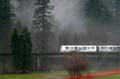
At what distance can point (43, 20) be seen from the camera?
73.6m

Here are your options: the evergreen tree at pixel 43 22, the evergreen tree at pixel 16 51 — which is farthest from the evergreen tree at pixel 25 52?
the evergreen tree at pixel 43 22

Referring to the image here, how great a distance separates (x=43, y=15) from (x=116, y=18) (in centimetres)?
1581

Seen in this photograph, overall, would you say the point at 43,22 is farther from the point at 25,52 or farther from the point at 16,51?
the point at 25,52

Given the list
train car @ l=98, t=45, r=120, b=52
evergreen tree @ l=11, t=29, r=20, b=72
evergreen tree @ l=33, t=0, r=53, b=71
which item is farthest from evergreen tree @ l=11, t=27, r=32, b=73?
train car @ l=98, t=45, r=120, b=52

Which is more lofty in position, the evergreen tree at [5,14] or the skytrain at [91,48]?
the evergreen tree at [5,14]

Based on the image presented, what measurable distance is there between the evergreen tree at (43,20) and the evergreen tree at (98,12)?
845cm

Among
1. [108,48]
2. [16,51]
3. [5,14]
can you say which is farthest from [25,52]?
[5,14]

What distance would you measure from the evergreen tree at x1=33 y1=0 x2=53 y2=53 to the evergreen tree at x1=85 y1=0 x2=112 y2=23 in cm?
845

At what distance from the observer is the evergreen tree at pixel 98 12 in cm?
8088

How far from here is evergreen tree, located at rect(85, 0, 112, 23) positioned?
265 feet

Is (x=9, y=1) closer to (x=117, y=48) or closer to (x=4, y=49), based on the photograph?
(x=4, y=49)

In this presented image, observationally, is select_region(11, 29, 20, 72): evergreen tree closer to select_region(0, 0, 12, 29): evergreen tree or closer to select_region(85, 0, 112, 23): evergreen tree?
select_region(0, 0, 12, 29): evergreen tree

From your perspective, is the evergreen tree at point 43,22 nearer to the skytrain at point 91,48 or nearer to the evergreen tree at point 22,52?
the skytrain at point 91,48

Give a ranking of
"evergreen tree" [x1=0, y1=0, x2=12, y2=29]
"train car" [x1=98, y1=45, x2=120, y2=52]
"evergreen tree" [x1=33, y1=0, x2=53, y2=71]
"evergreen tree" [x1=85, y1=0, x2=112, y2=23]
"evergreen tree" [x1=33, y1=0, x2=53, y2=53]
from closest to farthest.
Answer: "train car" [x1=98, y1=45, x2=120, y2=52]
"evergreen tree" [x1=33, y1=0, x2=53, y2=71]
"evergreen tree" [x1=33, y1=0, x2=53, y2=53]
"evergreen tree" [x1=0, y1=0, x2=12, y2=29]
"evergreen tree" [x1=85, y1=0, x2=112, y2=23]
